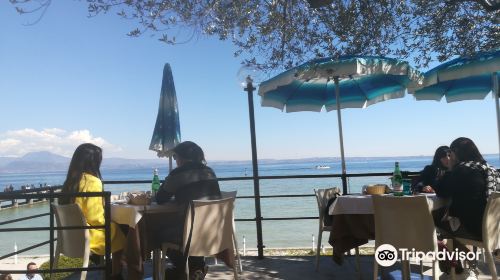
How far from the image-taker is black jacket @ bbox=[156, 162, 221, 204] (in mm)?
3230

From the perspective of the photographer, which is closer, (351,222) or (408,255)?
(408,255)

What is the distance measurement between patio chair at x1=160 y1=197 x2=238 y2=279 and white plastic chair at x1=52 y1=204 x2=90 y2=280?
Result: 614 millimetres

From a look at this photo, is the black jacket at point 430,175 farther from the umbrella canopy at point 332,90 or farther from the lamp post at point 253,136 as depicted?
the lamp post at point 253,136

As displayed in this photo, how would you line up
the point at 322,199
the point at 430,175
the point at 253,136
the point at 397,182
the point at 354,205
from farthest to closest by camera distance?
1. the point at 253,136
2. the point at 322,199
3. the point at 430,175
4. the point at 397,182
5. the point at 354,205

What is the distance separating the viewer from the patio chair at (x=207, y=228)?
9.94ft

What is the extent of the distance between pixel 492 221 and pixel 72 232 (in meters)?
3.14

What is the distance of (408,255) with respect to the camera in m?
3.07

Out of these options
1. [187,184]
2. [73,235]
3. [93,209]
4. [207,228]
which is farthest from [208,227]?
[73,235]

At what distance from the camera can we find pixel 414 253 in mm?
3045

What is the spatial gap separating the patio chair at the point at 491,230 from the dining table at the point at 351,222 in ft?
1.76

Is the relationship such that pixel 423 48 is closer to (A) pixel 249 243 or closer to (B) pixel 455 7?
(B) pixel 455 7

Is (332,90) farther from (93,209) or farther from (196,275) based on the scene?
(93,209)

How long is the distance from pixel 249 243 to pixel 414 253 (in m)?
11.0

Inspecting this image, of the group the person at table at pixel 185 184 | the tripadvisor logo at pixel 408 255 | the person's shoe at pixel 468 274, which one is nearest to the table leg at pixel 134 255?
the person at table at pixel 185 184
